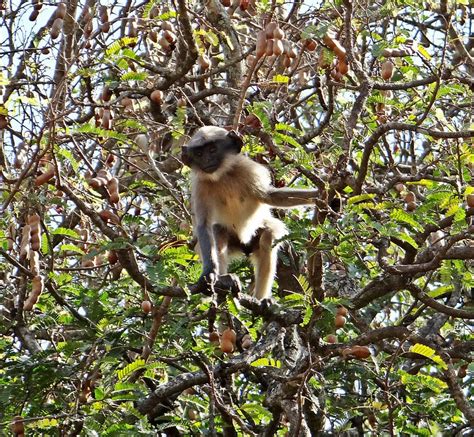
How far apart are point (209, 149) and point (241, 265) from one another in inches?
60.2

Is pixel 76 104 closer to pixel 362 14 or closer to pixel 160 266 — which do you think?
pixel 160 266

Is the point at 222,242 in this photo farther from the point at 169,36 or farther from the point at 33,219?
the point at 33,219

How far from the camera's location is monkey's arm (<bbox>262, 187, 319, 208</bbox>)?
7.04m

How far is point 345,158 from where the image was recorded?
5.54m

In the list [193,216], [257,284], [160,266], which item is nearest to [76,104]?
[160,266]

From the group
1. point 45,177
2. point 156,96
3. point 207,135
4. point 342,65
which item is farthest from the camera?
point 156,96

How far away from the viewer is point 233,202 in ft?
25.7

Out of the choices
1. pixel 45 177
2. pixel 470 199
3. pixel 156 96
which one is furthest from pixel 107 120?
pixel 470 199

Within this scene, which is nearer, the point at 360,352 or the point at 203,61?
the point at 360,352

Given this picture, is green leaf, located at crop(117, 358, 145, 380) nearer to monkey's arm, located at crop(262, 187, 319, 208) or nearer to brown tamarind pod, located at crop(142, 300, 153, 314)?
brown tamarind pod, located at crop(142, 300, 153, 314)

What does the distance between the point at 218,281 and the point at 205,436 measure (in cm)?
110

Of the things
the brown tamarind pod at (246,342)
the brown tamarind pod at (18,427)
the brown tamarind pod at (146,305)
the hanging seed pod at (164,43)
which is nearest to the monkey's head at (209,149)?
the hanging seed pod at (164,43)

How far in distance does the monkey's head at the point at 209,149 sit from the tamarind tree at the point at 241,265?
0.17 m

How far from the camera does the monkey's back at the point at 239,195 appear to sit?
7.73 metres
